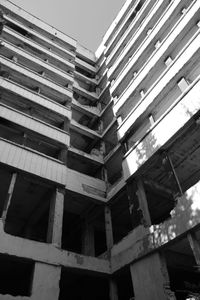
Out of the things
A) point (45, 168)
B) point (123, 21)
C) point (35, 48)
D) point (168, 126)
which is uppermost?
point (123, 21)

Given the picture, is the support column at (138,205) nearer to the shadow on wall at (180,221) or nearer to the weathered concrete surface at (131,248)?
the weathered concrete surface at (131,248)

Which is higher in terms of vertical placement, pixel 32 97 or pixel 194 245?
pixel 32 97

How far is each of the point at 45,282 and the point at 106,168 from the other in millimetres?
8751

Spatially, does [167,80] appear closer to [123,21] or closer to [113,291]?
[113,291]

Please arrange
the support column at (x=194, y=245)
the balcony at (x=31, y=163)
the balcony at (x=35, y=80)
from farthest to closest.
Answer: the balcony at (x=35, y=80) → the balcony at (x=31, y=163) → the support column at (x=194, y=245)

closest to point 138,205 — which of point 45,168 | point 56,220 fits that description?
point 56,220

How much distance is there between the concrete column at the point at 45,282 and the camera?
8.92 metres

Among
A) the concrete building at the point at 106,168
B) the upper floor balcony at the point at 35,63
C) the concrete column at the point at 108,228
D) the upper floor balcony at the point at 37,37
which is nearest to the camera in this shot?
the concrete building at the point at 106,168

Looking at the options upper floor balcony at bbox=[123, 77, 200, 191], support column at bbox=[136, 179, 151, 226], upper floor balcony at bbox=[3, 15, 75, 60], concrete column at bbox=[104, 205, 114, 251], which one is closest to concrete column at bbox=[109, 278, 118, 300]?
concrete column at bbox=[104, 205, 114, 251]

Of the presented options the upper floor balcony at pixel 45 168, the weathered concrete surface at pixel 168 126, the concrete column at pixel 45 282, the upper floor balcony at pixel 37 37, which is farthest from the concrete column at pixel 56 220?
the upper floor balcony at pixel 37 37

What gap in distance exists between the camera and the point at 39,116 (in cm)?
1677

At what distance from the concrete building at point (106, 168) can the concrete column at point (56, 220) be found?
6cm

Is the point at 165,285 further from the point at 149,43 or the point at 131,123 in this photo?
the point at 149,43

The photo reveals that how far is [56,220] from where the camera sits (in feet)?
37.1
